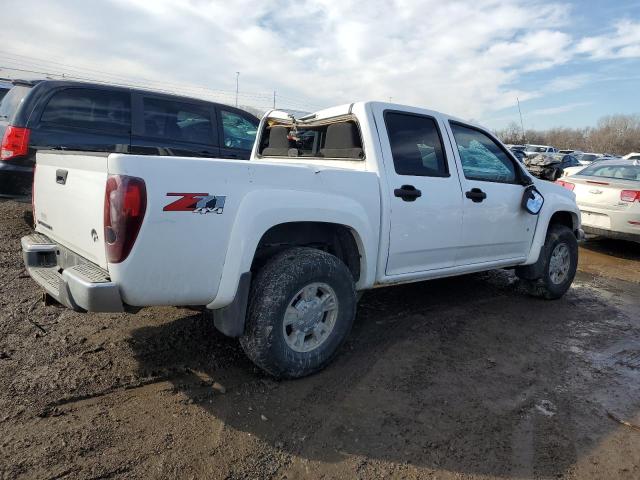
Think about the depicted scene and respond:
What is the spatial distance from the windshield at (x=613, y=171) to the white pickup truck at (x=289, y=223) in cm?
464

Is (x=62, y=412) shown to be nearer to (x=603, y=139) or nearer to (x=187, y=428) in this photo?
(x=187, y=428)

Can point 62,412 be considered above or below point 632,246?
below

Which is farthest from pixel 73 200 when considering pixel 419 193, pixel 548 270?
pixel 548 270

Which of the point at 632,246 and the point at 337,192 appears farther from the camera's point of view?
the point at 632,246

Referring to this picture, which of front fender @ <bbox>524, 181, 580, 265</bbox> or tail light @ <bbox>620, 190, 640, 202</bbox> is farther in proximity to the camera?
tail light @ <bbox>620, 190, 640, 202</bbox>

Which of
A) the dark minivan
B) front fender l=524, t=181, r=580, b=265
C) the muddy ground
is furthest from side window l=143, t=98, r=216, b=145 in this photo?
front fender l=524, t=181, r=580, b=265

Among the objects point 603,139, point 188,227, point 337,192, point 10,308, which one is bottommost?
point 10,308

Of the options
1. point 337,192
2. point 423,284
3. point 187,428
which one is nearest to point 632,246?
point 423,284

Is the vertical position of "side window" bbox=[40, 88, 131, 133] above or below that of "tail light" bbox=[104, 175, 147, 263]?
above

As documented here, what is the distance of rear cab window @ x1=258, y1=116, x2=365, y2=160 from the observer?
3666 millimetres

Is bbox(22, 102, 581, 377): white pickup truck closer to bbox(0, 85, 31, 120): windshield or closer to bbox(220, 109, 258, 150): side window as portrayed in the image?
bbox(220, 109, 258, 150): side window

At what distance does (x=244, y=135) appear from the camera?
6996 millimetres

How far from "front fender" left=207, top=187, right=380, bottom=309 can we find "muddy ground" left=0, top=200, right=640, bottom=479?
0.71 meters

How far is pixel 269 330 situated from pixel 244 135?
15.6 feet
